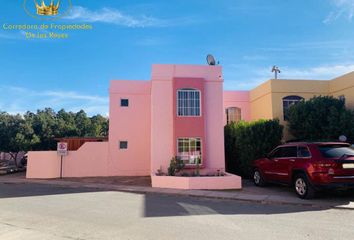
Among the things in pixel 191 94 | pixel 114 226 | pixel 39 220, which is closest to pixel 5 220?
pixel 39 220

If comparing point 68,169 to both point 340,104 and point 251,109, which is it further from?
point 340,104

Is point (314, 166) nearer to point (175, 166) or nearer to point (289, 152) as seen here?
point (289, 152)

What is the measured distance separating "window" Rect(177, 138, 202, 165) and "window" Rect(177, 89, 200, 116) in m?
1.44

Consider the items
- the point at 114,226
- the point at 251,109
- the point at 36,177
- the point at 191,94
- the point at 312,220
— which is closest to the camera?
the point at 114,226

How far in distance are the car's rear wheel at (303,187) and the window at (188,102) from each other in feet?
22.0

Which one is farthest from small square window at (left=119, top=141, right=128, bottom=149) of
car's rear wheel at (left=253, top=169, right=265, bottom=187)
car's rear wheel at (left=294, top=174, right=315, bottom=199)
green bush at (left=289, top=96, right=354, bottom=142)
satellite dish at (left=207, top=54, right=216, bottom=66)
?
car's rear wheel at (left=294, top=174, right=315, bottom=199)

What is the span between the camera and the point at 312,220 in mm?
7473

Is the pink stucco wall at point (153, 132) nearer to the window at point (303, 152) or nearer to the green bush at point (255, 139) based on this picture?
the green bush at point (255, 139)

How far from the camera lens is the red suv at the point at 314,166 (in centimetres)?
938

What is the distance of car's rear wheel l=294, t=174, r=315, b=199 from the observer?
32.7ft

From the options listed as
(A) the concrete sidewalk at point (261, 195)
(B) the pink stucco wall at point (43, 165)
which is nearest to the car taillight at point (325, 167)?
(A) the concrete sidewalk at point (261, 195)

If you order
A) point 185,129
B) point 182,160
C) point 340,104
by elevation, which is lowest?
point 182,160

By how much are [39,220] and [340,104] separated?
16.4 meters

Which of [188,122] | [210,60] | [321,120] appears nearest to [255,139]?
[188,122]
